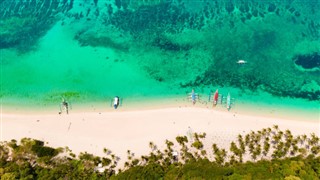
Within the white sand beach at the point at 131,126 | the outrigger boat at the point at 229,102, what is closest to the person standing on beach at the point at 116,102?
the white sand beach at the point at 131,126

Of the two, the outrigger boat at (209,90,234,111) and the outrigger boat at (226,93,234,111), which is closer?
the outrigger boat at (226,93,234,111)

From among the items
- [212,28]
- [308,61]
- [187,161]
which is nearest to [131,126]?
[187,161]

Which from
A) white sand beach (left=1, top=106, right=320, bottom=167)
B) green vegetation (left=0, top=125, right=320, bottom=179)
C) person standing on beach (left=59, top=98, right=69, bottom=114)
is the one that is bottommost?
green vegetation (left=0, top=125, right=320, bottom=179)

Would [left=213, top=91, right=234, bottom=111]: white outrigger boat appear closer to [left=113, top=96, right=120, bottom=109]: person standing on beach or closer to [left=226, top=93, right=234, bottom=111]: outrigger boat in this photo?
[left=226, top=93, right=234, bottom=111]: outrigger boat

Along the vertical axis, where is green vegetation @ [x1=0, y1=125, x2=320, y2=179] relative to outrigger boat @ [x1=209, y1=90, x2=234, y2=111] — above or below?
below

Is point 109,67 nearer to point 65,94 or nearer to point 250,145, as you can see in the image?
point 65,94

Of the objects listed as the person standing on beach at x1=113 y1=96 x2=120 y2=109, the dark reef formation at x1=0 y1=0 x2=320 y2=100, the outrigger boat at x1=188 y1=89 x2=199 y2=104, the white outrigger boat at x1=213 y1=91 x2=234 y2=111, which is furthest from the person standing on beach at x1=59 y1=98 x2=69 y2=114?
the white outrigger boat at x1=213 y1=91 x2=234 y2=111

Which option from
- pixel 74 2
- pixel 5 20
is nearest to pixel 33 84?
pixel 5 20
